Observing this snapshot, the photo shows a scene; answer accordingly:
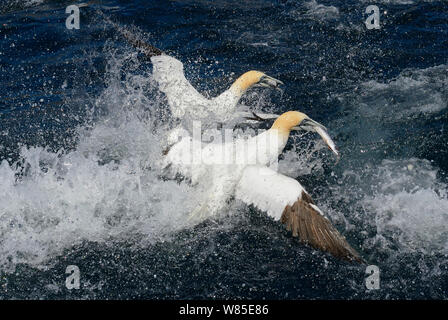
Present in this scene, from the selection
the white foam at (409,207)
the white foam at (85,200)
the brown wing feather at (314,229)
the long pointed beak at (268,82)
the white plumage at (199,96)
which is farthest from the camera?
the long pointed beak at (268,82)

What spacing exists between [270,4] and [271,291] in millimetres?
7390

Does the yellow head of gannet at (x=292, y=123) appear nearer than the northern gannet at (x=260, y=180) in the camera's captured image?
No

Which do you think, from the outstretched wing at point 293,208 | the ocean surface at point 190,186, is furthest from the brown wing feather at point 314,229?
the ocean surface at point 190,186

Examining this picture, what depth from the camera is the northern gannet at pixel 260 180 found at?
6578 millimetres

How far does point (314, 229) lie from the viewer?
21.6 ft

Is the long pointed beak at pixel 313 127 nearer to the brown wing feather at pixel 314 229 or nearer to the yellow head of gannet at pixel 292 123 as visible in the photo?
the yellow head of gannet at pixel 292 123

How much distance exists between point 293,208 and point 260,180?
1.92ft

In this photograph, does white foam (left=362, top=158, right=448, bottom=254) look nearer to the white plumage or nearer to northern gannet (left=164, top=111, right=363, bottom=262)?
northern gannet (left=164, top=111, right=363, bottom=262)

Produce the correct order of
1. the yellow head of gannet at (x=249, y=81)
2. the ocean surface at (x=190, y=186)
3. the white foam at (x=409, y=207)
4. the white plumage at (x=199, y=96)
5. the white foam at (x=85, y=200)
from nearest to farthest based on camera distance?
the ocean surface at (x=190, y=186) < the white foam at (x=409, y=207) < the white foam at (x=85, y=200) < the white plumage at (x=199, y=96) < the yellow head of gannet at (x=249, y=81)

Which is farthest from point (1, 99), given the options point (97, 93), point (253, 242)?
point (253, 242)

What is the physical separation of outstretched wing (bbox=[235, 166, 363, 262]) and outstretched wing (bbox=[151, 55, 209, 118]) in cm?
190

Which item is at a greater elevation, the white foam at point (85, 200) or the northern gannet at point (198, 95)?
the northern gannet at point (198, 95)

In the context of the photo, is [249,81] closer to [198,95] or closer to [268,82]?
[268,82]

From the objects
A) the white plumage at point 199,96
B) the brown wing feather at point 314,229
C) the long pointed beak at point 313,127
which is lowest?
the brown wing feather at point 314,229
